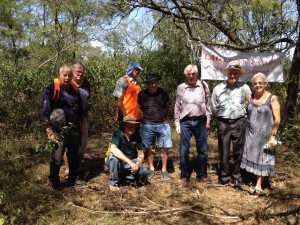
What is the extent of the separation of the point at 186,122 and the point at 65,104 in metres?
1.73

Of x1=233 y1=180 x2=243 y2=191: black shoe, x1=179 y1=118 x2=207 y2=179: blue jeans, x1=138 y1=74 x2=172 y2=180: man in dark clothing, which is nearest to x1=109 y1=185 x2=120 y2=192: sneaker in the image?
x1=138 y1=74 x2=172 y2=180: man in dark clothing

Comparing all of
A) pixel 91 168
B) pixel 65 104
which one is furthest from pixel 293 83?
pixel 65 104

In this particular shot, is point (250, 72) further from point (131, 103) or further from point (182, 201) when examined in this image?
point (182, 201)

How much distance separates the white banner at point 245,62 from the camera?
5.54 m

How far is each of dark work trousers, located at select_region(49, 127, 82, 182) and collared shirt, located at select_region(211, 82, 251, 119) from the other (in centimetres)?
211

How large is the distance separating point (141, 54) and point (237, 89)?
5.16m

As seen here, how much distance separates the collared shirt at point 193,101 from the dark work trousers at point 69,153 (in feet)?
4.94

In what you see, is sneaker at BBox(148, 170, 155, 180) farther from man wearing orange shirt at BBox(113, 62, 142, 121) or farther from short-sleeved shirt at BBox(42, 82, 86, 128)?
short-sleeved shirt at BBox(42, 82, 86, 128)

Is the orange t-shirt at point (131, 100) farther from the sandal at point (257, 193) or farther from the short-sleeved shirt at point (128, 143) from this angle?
the sandal at point (257, 193)

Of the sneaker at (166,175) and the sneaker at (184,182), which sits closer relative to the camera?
the sneaker at (184,182)

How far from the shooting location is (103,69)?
786 cm

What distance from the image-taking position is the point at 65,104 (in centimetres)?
378

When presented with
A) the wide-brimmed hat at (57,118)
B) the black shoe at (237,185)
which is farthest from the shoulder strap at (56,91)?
the black shoe at (237,185)

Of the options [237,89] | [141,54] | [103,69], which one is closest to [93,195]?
[237,89]
